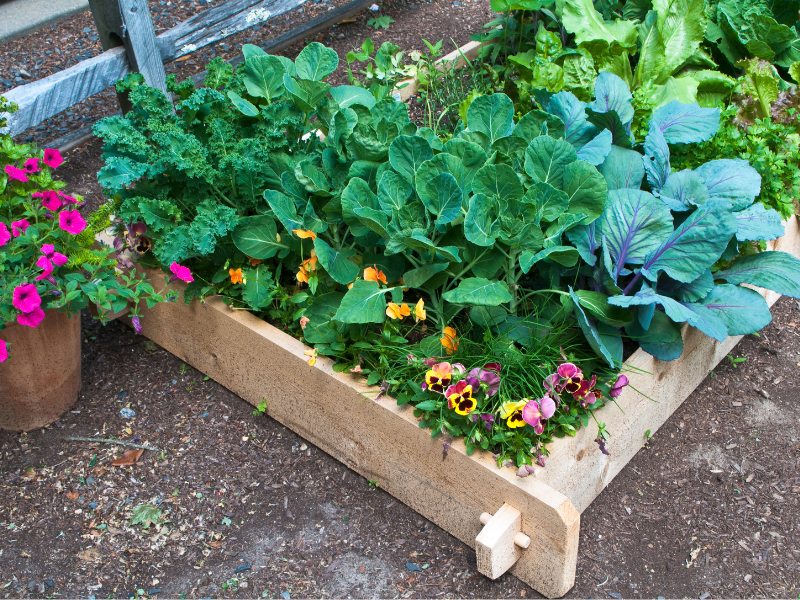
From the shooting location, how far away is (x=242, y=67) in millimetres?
2430

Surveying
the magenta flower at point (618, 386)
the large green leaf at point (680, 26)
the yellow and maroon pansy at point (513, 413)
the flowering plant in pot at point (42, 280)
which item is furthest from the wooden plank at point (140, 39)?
the magenta flower at point (618, 386)

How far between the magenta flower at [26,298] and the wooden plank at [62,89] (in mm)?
1468

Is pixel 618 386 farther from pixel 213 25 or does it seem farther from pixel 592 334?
pixel 213 25

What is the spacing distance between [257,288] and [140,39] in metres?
1.93

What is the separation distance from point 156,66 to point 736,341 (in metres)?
3.05

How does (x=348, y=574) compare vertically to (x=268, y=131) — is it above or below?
below

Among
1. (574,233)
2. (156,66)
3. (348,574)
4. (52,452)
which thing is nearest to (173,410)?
(52,452)

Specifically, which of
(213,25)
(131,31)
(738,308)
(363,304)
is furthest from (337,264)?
(213,25)

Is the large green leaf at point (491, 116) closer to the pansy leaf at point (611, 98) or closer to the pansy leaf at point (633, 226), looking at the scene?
the pansy leaf at point (611, 98)

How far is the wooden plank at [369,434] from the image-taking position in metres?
1.75

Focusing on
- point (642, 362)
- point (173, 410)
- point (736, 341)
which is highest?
point (642, 362)

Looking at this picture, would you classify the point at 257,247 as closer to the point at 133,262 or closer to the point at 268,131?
the point at 268,131

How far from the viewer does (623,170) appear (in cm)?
221

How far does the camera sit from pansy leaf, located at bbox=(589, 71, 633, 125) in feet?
7.48
